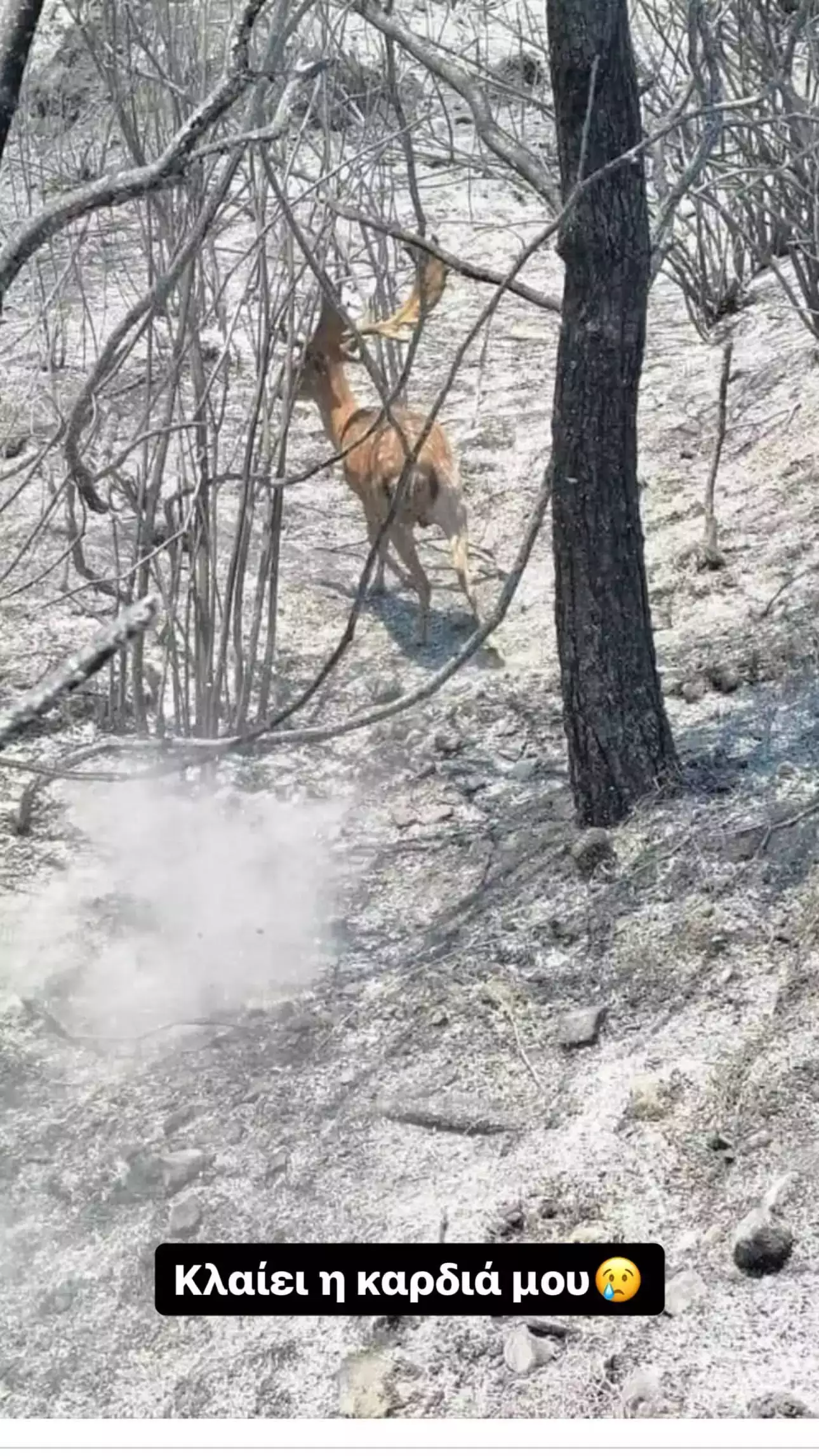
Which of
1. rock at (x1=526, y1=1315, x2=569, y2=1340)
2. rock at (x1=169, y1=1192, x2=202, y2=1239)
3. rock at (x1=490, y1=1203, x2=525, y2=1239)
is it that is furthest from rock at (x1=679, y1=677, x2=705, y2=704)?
rock at (x1=526, y1=1315, x2=569, y2=1340)

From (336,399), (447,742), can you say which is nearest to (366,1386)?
(447,742)

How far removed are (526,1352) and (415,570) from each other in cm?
366

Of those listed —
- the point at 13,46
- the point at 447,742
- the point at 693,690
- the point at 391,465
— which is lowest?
the point at 447,742

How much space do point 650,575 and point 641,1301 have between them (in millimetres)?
3529

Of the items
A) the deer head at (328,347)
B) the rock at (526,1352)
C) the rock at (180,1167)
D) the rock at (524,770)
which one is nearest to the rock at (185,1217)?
the rock at (180,1167)

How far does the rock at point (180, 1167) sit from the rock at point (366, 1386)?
1.98 ft

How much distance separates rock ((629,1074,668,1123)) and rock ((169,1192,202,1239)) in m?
0.79

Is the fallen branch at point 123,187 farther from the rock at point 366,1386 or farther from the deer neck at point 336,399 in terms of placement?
the deer neck at point 336,399

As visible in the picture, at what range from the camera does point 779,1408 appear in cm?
236

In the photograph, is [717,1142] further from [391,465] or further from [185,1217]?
[391,465]

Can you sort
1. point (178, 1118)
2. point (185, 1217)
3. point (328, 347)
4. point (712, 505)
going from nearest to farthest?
point (185, 1217)
point (178, 1118)
point (712, 505)
point (328, 347)

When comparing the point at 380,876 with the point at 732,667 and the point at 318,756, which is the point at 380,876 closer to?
the point at 318,756

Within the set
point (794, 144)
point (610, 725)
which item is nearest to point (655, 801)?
point (610, 725)

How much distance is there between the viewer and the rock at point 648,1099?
3.06 meters
